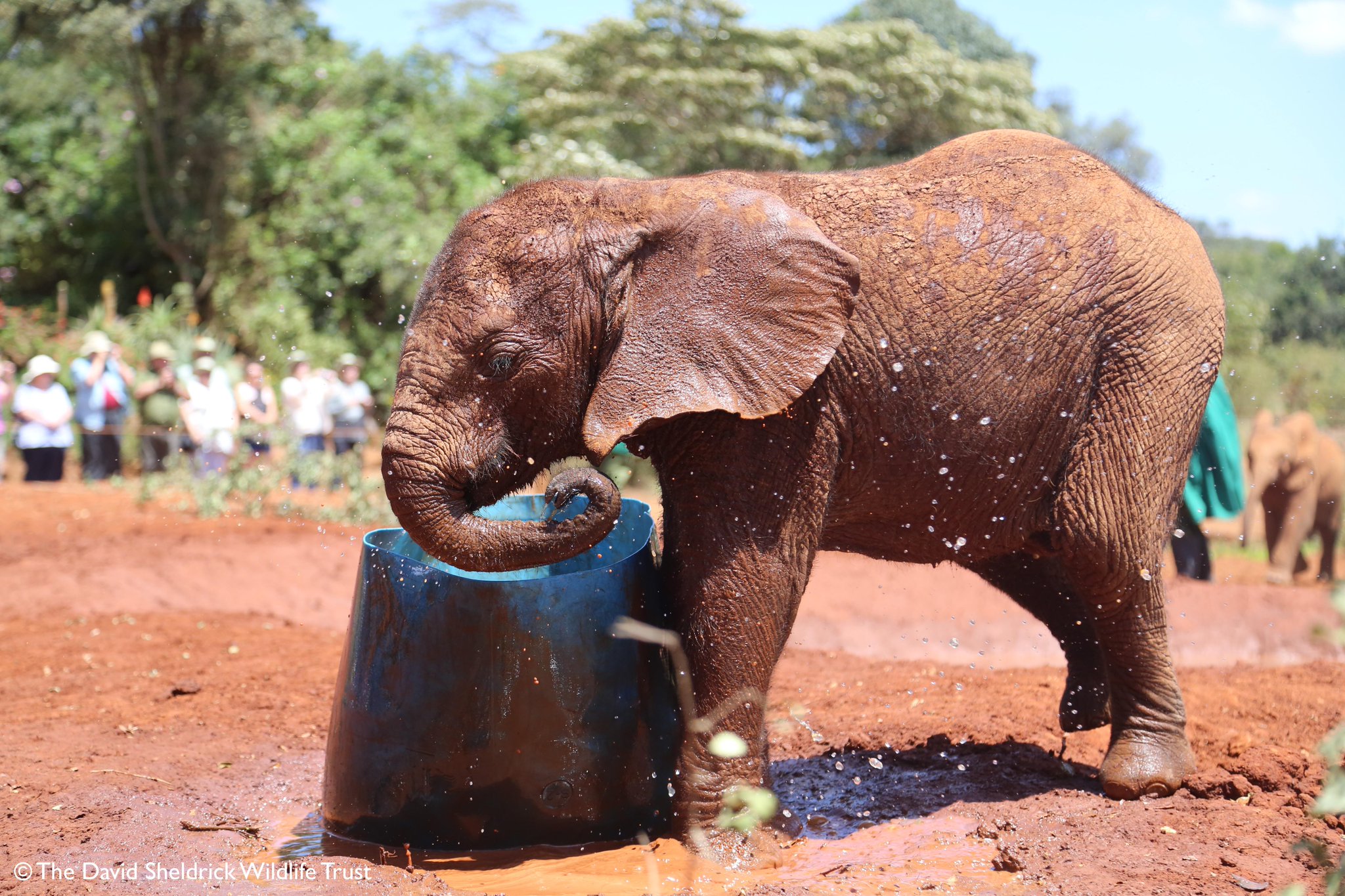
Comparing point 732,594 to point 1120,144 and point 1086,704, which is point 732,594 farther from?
point 1120,144

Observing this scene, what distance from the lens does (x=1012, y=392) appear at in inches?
176

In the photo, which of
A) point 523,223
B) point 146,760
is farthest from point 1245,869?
point 146,760

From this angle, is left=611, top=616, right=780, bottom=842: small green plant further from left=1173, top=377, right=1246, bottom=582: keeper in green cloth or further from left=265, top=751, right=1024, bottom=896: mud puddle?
left=1173, top=377, right=1246, bottom=582: keeper in green cloth

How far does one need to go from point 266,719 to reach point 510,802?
2.34 m

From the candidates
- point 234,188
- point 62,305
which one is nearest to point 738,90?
point 234,188

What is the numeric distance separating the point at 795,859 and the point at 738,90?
58.8ft

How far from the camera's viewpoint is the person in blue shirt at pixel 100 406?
A: 14117 mm

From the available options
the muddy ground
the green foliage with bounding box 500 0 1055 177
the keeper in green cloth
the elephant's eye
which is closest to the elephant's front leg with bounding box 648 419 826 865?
the muddy ground

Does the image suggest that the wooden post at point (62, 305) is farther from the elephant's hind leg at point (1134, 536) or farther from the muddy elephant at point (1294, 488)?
the elephant's hind leg at point (1134, 536)

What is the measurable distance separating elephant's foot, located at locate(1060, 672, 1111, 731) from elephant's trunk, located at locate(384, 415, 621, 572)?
2.58m

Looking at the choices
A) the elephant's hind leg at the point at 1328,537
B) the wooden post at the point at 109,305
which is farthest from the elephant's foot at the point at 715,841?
the wooden post at the point at 109,305

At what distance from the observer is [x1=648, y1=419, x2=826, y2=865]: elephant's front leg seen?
4137 mm

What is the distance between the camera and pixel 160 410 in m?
14.1

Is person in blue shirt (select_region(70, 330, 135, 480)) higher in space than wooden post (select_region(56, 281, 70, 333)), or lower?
lower
